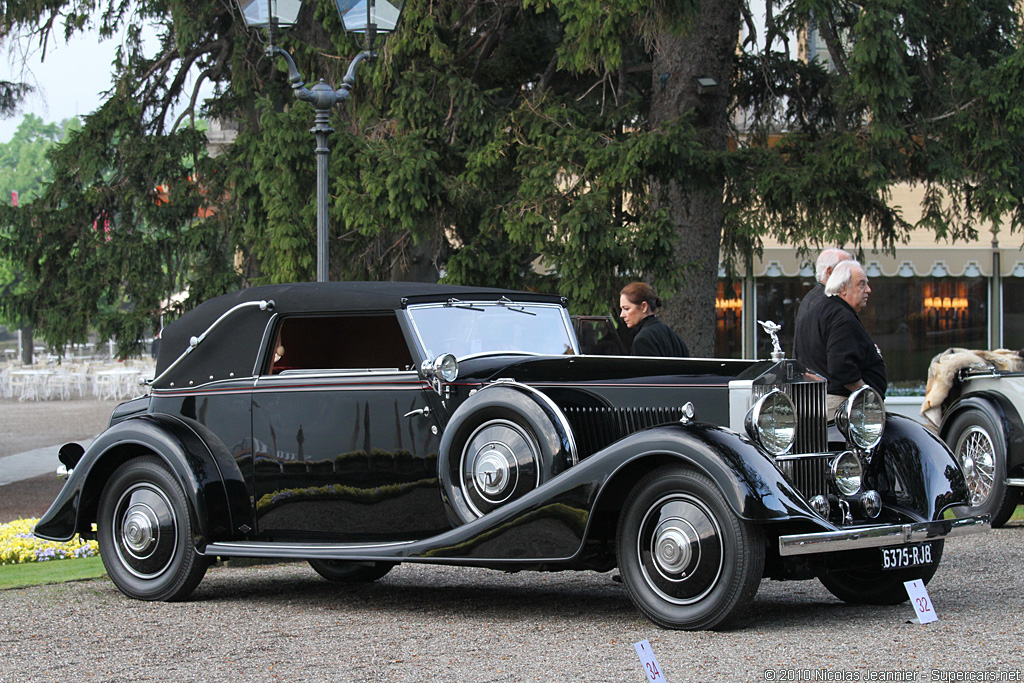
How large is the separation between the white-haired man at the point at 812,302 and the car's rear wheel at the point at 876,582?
134cm

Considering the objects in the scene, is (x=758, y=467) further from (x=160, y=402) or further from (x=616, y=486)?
(x=160, y=402)

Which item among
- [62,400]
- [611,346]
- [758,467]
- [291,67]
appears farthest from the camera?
[62,400]

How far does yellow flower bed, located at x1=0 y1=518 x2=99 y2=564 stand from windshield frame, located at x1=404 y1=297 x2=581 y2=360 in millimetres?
4416

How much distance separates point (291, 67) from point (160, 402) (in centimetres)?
449

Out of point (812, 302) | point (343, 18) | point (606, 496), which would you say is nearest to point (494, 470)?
point (606, 496)

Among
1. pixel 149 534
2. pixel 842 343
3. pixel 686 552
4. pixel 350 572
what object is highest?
pixel 842 343

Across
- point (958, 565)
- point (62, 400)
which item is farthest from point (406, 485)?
point (62, 400)

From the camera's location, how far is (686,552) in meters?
5.37

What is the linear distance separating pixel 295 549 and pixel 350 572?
1.36 m

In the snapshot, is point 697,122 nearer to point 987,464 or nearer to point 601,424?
point 987,464

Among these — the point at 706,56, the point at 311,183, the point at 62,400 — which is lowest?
the point at 62,400

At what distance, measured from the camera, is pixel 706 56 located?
43.1 ft

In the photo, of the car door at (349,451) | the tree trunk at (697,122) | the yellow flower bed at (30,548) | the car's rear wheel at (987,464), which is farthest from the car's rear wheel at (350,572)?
the tree trunk at (697,122)

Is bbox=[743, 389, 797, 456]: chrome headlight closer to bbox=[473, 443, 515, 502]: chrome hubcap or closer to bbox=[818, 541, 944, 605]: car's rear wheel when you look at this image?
bbox=[818, 541, 944, 605]: car's rear wheel
